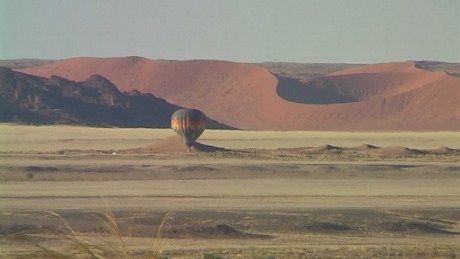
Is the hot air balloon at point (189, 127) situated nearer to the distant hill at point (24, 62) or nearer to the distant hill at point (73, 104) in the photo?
the distant hill at point (73, 104)

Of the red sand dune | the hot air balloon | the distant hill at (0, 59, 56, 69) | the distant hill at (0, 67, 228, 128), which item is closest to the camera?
the hot air balloon

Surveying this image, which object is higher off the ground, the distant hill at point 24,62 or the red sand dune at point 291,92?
the distant hill at point 24,62

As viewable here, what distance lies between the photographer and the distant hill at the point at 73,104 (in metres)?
83.4

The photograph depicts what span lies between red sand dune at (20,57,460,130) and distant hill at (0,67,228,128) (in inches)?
585

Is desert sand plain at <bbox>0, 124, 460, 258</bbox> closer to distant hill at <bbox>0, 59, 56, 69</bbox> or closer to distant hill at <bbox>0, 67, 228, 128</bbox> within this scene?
distant hill at <bbox>0, 67, 228, 128</bbox>

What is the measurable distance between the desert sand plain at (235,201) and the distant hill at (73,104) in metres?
26.1

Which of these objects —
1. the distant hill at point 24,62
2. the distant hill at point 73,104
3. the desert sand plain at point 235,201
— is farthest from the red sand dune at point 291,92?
the desert sand plain at point 235,201

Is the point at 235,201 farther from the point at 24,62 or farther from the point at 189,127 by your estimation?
the point at 24,62

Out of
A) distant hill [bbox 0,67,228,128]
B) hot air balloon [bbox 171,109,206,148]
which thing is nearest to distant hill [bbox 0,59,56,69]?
distant hill [bbox 0,67,228,128]

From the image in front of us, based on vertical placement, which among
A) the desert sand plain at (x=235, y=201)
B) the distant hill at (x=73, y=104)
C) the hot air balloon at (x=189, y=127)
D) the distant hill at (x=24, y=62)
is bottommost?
the desert sand plain at (x=235, y=201)

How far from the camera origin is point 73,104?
89.0 m

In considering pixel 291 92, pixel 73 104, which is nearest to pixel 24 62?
pixel 291 92

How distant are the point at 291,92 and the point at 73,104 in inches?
1596

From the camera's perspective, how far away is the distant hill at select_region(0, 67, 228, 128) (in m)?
83.4
